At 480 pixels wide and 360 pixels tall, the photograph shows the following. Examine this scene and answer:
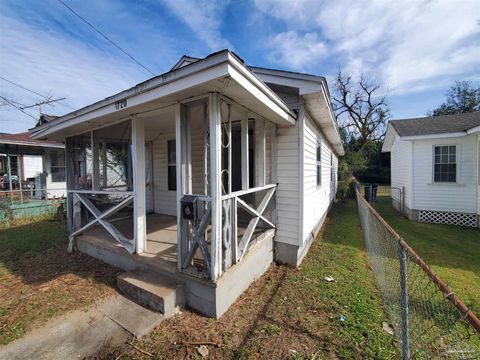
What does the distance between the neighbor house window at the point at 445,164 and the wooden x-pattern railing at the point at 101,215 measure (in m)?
10.5

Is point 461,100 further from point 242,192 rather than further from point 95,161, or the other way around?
point 95,161

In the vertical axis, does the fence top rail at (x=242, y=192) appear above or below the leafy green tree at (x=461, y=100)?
below

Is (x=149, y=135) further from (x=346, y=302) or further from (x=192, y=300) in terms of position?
(x=346, y=302)

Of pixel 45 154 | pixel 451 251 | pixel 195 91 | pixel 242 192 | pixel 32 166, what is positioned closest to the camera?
pixel 195 91

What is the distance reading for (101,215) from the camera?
4.13 m

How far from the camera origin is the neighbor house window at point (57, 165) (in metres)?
11.2

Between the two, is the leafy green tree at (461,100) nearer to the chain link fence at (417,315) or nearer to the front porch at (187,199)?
the chain link fence at (417,315)

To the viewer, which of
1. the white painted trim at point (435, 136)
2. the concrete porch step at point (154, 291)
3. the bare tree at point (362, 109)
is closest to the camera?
the concrete porch step at point (154, 291)

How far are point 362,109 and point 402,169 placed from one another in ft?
77.3

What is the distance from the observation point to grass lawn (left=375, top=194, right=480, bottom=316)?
146 inches

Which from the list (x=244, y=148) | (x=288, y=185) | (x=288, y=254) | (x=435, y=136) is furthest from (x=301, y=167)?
(x=435, y=136)

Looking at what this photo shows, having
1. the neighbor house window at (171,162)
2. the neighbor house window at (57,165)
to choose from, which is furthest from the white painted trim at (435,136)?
the neighbor house window at (57,165)

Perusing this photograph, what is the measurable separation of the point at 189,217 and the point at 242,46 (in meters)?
7.56

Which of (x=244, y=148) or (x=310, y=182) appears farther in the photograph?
(x=310, y=182)
